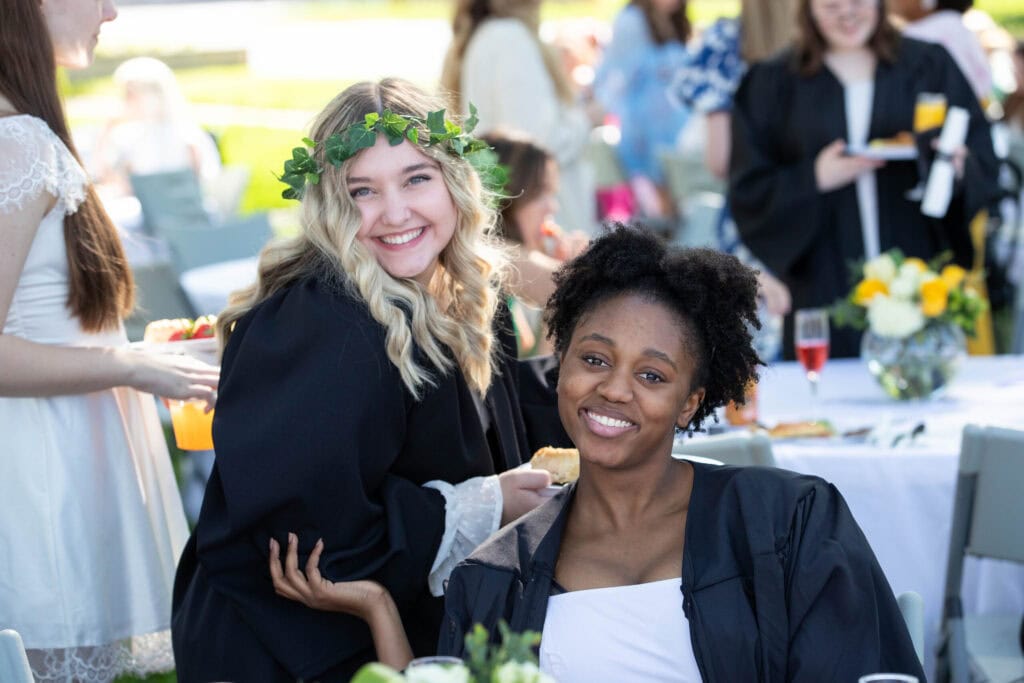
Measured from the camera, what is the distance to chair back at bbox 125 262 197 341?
6.75 meters

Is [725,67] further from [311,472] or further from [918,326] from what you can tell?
[311,472]

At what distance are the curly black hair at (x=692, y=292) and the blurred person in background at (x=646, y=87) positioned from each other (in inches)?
248

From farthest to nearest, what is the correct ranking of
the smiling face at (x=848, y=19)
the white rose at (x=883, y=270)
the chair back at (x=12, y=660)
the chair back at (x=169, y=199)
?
1. the chair back at (x=169, y=199)
2. the smiling face at (x=848, y=19)
3. the white rose at (x=883, y=270)
4. the chair back at (x=12, y=660)

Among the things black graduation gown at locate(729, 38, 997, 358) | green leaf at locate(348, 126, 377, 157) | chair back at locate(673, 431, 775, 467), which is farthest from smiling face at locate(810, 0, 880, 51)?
green leaf at locate(348, 126, 377, 157)

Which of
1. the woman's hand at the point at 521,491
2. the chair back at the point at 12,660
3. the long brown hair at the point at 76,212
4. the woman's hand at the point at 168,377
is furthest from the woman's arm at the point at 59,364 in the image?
the chair back at the point at 12,660

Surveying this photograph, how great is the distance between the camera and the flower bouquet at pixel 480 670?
1.43 meters

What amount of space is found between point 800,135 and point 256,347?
3.05 meters

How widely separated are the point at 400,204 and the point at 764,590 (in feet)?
3.64

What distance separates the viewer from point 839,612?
2227mm

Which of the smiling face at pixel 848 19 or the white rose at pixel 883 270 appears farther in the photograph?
the smiling face at pixel 848 19

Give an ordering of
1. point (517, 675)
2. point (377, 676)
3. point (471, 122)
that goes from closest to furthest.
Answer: point (377, 676) → point (517, 675) → point (471, 122)

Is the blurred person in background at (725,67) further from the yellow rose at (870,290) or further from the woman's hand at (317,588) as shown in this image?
the woman's hand at (317,588)

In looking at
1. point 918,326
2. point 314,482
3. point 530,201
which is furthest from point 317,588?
point 530,201

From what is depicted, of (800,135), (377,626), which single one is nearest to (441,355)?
(377,626)
